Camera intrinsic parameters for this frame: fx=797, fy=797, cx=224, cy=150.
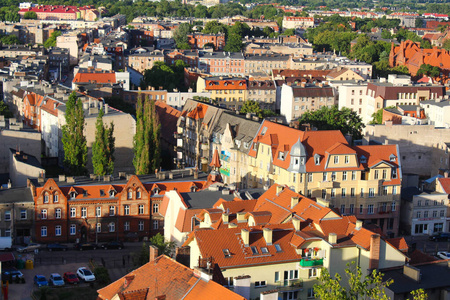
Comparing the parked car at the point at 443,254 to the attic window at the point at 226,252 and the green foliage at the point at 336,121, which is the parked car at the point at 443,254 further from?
the green foliage at the point at 336,121

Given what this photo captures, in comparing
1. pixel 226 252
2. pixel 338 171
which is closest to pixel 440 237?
pixel 338 171

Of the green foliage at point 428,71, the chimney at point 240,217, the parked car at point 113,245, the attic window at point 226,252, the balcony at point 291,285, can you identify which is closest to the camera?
the attic window at point 226,252

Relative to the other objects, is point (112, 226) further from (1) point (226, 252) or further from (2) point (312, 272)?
(2) point (312, 272)

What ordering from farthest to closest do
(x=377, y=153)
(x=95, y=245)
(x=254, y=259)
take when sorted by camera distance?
(x=377, y=153)
(x=95, y=245)
(x=254, y=259)

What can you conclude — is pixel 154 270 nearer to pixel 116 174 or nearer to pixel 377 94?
pixel 116 174

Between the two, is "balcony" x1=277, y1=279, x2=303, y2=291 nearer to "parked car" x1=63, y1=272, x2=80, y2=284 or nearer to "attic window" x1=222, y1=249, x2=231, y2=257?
"attic window" x1=222, y1=249, x2=231, y2=257

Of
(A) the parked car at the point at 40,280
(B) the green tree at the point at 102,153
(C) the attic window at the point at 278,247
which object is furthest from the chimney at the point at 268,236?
(B) the green tree at the point at 102,153

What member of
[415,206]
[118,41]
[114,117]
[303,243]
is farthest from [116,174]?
[118,41]
